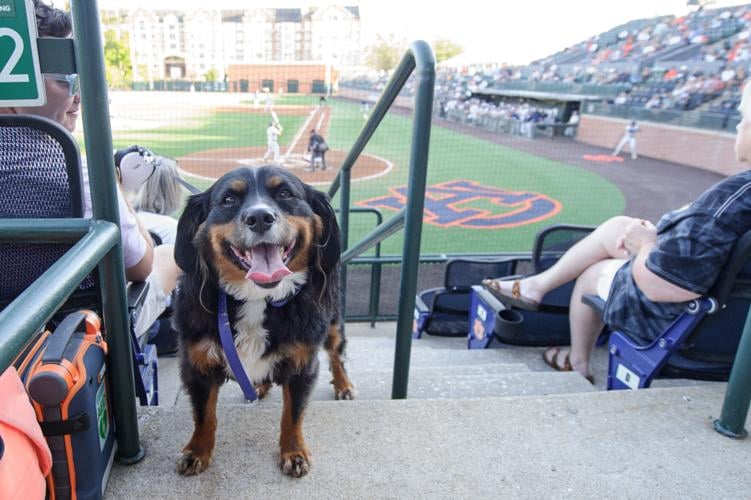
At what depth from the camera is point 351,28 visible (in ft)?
234

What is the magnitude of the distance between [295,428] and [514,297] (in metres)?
2.20

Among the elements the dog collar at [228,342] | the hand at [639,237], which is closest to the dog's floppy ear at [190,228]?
the dog collar at [228,342]

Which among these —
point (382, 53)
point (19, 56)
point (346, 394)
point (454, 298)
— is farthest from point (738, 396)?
point (382, 53)

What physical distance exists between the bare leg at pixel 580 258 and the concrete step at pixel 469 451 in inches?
47.7

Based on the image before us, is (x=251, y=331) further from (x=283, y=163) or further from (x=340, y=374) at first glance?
(x=283, y=163)

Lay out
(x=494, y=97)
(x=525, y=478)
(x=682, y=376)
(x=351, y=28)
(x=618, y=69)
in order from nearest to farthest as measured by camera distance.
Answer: (x=525, y=478)
(x=682, y=376)
(x=618, y=69)
(x=494, y=97)
(x=351, y=28)

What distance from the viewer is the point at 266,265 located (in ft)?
5.84

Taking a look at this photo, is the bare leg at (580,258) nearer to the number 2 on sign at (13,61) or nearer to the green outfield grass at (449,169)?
the number 2 on sign at (13,61)

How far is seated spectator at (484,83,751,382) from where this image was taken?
2.08 meters

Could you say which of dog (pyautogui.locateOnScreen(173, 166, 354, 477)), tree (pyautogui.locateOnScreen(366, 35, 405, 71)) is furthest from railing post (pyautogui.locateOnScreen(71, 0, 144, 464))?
tree (pyautogui.locateOnScreen(366, 35, 405, 71))

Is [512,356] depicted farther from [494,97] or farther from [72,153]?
[494,97]

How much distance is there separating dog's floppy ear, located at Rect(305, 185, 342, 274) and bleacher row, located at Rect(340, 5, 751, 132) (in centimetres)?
1638

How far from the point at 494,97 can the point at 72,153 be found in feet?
126

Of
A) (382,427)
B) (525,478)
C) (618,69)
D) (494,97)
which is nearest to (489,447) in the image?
(525,478)
